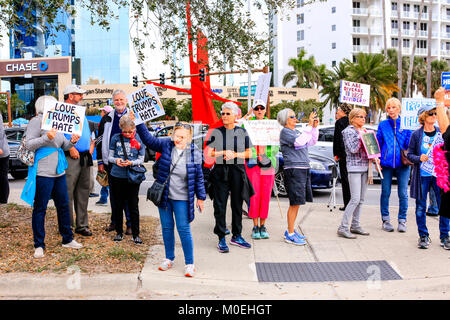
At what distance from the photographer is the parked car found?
13584 millimetres

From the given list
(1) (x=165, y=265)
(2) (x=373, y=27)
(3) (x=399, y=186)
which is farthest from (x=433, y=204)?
(2) (x=373, y=27)

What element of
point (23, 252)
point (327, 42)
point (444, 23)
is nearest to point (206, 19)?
point (23, 252)

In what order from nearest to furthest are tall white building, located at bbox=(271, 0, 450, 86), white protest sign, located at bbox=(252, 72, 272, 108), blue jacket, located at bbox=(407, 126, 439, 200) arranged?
blue jacket, located at bbox=(407, 126, 439, 200) < white protest sign, located at bbox=(252, 72, 272, 108) < tall white building, located at bbox=(271, 0, 450, 86)

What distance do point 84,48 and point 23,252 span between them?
3176 inches

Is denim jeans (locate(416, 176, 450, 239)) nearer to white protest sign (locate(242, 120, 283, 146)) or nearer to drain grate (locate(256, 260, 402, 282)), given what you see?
drain grate (locate(256, 260, 402, 282))

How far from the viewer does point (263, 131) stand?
6.17m

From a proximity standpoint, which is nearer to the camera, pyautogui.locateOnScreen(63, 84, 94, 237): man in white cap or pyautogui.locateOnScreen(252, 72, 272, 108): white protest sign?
pyautogui.locateOnScreen(63, 84, 94, 237): man in white cap

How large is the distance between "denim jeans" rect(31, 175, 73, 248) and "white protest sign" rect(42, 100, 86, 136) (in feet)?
2.06

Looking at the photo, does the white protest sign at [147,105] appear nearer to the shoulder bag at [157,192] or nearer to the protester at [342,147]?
the shoulder bag at [157,192]

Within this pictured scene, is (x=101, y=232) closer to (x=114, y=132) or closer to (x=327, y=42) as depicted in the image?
(x=114, y=132)

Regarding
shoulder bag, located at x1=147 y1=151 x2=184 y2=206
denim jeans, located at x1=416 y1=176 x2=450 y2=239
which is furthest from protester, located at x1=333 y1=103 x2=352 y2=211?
shoulder bag, located at x1=147 y1=151 x2=184 y2=206

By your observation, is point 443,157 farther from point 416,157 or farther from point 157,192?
point 157,192

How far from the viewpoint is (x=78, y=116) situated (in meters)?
5.53

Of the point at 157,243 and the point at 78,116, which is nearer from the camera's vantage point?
the point at 78,116
